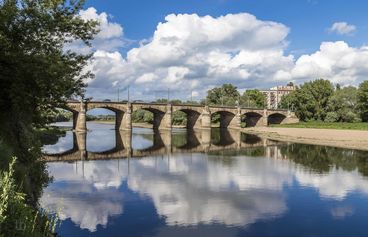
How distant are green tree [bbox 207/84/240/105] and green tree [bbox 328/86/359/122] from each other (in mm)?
41462

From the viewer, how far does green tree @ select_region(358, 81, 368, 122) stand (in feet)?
396

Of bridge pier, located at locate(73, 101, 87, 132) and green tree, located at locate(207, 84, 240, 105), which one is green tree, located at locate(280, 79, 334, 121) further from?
bridge pier, located at locate(73, 101, 87, 132)

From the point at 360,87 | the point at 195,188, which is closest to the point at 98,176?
the point at 195,188

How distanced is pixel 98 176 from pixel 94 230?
56.3 ft

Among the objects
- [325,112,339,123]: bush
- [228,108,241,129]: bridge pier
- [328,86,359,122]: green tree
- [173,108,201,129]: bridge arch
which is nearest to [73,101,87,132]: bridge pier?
[173,108,201,129]: bridge arch

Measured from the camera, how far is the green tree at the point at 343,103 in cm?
12912

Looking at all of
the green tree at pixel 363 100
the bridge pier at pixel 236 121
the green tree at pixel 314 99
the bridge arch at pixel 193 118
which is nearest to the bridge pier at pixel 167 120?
the bridge arch at pixel 193 118

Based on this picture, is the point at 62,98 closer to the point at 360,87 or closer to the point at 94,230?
the point at 94,230

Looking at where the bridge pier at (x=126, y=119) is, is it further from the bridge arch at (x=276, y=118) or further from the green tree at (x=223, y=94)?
the green tree at (x=223, y=94)

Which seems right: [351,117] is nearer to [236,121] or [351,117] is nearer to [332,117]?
[332,117]

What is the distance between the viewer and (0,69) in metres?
18.3

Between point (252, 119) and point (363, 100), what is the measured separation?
38345 millimetres

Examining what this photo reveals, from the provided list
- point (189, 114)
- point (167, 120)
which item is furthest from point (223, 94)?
point (167, 120)

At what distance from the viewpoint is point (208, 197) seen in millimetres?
27922
